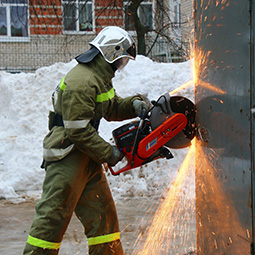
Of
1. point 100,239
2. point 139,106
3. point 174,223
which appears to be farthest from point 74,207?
Result: point 174,223

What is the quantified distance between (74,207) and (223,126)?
51.5 inches

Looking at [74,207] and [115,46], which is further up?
[115,46]

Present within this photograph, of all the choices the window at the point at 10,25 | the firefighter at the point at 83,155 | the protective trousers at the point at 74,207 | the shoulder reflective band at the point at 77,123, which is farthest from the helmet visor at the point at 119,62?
the window at the point at 10,25

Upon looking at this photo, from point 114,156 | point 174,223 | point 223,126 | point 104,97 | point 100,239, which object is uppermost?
point 104,97

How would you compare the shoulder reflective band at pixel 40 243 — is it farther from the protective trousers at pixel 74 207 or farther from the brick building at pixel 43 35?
the brick building at pixel 43 35

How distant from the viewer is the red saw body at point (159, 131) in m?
3.16

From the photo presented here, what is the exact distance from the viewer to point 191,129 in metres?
3.16

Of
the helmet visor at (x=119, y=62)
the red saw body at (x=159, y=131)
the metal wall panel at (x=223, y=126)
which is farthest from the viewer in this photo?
the helmet visor at (x=119, y=62)

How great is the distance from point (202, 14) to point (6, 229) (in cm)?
331

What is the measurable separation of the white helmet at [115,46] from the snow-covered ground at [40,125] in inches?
131

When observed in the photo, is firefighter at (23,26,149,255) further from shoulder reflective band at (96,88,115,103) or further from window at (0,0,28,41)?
window at (0,0,28,41)

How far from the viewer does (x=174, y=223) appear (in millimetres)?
4996

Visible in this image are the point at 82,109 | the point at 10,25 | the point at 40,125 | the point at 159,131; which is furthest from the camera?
the point at 10,25

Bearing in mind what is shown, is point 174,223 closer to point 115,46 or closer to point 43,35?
point 115,46
